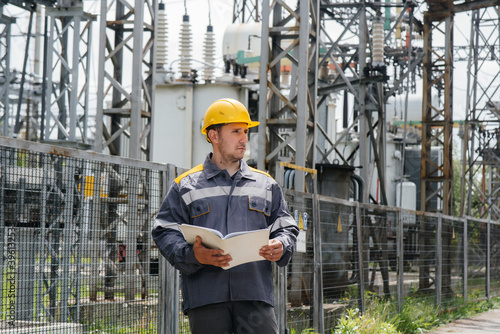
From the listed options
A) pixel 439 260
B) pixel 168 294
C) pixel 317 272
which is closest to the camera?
pixel 168 294

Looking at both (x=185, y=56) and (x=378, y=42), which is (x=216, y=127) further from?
(x=185, y=56)

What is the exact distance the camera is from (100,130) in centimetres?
1231

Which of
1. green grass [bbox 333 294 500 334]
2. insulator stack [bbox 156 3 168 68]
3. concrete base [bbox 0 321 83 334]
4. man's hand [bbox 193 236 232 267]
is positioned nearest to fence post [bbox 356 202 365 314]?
green grass [bbox 333 294 500 334]

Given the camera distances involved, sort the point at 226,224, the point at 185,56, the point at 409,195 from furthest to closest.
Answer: the point at 409,195, the point at 185,56, the point at 226,224

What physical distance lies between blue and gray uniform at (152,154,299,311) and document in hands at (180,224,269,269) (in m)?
0.13

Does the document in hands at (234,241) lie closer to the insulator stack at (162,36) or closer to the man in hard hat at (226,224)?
the man in hard hat at (226,224)

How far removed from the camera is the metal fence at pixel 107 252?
4.83 metres

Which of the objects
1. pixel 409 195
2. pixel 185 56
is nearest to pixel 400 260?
pixel 185 56

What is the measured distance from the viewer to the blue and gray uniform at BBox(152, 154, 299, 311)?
13.8 ft

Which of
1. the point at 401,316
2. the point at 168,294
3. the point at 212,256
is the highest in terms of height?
the point at 212,256

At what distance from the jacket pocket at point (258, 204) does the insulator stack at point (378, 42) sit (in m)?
14.5

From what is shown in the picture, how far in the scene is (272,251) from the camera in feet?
13.5

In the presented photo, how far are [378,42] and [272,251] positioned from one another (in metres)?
16.7

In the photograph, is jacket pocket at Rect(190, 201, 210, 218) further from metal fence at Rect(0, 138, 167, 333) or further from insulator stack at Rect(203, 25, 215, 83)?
insulator stack at Rect(203, 25, 215, 83)
